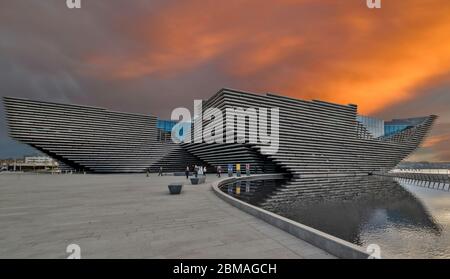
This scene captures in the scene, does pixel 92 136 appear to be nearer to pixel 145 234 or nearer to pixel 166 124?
pixel 166 124

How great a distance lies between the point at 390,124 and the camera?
93.1 meters

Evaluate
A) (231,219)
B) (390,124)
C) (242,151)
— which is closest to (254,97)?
(242,151)

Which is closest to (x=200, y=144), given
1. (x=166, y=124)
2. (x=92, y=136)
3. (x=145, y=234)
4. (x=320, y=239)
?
(x=166, y=124)

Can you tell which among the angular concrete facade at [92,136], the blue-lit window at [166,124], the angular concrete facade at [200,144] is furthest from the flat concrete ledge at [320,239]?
the blue-lit window at [166,124]

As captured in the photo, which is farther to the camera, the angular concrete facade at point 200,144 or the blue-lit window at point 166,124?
the blue-lit window at point 166,124

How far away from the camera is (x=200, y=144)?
51.8 metres

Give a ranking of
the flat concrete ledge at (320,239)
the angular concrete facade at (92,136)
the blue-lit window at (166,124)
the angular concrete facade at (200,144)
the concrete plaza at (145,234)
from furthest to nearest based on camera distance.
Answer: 1. the blue-lit window at (166,124)
2. the angular concrete facade at (200,144)
3. the angular concrete facade at (92,136)
4. the concrete plaza at (145,234)
5. the flat concrete ledge at (320,239)

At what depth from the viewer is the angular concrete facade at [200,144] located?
4175 centimetres

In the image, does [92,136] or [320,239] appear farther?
[92,136]

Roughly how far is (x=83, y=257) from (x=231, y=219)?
4549mm

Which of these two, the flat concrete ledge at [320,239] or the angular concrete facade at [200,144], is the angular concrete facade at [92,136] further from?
the flat concrete ledge at [320,239]
